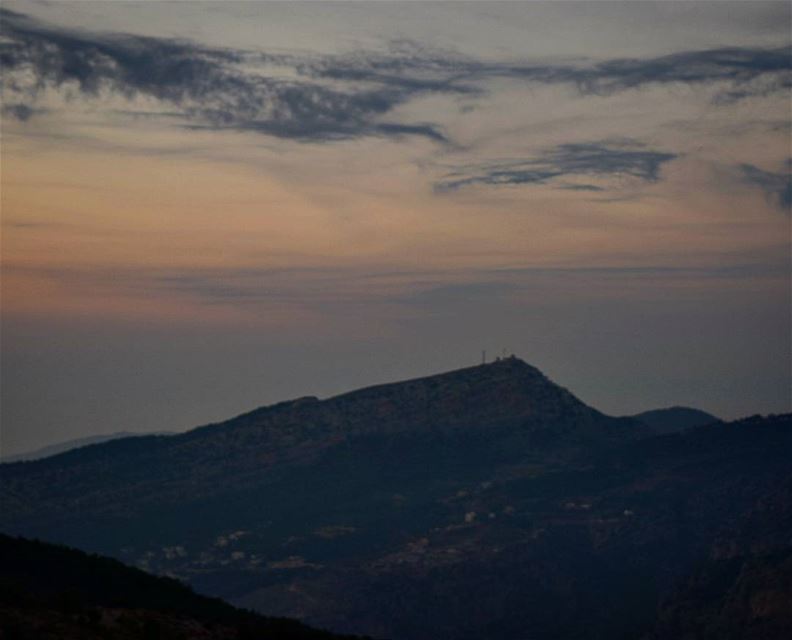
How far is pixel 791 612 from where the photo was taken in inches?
7820

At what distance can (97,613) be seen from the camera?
8694 centimetres

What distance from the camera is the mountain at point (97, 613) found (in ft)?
273

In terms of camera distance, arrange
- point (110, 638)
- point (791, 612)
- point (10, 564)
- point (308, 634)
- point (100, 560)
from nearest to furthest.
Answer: point (110, 638) → point (308, 634) → point (10, 564) → point (100, 560) → point (791, 612)

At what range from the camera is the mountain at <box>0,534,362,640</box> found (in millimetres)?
83312

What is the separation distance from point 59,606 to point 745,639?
134 meters

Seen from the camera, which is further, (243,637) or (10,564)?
(10,564)

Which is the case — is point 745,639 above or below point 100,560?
below

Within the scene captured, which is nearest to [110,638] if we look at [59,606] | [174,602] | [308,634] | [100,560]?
[59,606]

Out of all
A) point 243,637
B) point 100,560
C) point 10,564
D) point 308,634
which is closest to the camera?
point 243,637

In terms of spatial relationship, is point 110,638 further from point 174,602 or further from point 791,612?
point 791,612

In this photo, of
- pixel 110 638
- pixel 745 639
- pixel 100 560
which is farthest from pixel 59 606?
pixel 745 639

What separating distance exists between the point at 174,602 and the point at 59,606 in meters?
44.2

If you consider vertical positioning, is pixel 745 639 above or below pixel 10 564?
below

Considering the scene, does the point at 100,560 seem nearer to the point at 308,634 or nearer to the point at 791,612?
the point at 308,634
